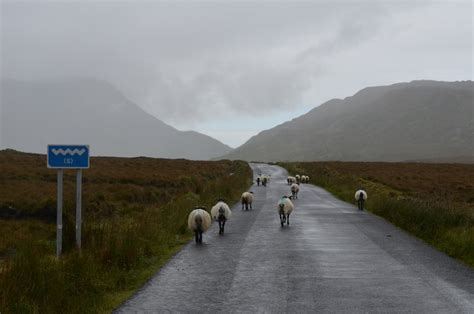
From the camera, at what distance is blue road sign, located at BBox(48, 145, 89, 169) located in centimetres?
1131

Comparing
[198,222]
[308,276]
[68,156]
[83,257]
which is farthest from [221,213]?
[83,257]

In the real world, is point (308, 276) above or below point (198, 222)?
below

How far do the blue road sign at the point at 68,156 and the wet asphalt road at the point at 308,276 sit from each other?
282 cm

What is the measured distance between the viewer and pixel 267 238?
17.2 meters

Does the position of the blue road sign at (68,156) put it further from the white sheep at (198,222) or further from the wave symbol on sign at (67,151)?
the white sheep at (198,222)

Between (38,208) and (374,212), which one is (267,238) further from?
→ (38,208)

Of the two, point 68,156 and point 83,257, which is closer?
point 83,257

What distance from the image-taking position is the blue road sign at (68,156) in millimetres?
11312

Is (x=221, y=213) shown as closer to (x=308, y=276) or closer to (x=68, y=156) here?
(x=308, y=276)

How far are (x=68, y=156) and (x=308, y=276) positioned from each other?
18.0 ft

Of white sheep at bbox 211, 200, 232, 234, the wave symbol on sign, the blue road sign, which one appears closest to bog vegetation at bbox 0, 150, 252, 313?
white sheep at bbox 211, 200, 232, 234

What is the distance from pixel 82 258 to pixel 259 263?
4.18 metres

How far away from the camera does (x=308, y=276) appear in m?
11.4

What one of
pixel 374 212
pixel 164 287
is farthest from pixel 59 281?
pixel 374 212
